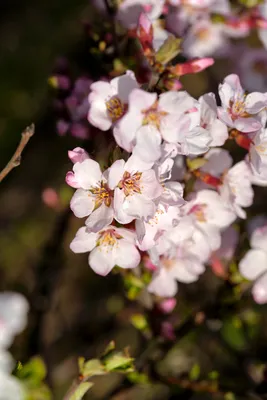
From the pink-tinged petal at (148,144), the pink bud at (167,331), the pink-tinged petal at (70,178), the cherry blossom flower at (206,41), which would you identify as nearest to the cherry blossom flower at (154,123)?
the pink-tinged petal at (148,144)

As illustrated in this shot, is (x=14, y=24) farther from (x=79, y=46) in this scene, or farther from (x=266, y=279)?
(x=266, y=279)

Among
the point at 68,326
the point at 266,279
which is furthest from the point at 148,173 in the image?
the point at 68,326

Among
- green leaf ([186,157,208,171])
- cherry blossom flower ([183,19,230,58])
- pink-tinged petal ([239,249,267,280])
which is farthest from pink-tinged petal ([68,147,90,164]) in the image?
cherry blossom flower ([183,19,230,58])

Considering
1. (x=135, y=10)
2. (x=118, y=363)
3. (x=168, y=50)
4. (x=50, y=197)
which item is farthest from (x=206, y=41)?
(x=118, y=363)

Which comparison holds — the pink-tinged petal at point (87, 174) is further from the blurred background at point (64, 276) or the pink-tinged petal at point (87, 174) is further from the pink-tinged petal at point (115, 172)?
the blurred background at point (64, 276)

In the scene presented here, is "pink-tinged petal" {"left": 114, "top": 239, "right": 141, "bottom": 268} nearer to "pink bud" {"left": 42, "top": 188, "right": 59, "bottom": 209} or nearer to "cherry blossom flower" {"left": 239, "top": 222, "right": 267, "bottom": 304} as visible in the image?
"cherry blossom flower" {"left": 239, "top": 222, "right": 267, "bottom": 304}

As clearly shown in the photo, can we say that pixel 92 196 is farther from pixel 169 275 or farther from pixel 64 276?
pixel 64 276
